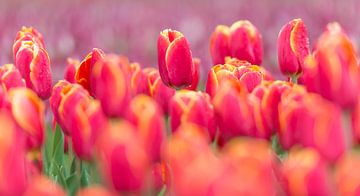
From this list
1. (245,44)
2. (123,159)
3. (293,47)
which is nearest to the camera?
(123,159)

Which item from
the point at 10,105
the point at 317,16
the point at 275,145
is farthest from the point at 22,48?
the point at 317,16

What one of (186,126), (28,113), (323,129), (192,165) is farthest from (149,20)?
(192,165)

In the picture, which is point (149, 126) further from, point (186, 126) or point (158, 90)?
point (158, 90)

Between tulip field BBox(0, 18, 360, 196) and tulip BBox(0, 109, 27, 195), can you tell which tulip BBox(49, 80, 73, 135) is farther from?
tulip BBox(0, 109, 27, 195)

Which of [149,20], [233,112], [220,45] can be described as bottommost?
[149,20]

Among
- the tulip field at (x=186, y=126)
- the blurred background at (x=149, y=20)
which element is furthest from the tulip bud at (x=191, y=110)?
the blurred background at (x=149, y=20)

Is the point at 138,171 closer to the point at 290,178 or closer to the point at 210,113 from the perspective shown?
the point at 290,178

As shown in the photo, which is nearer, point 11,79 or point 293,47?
point 11,79
